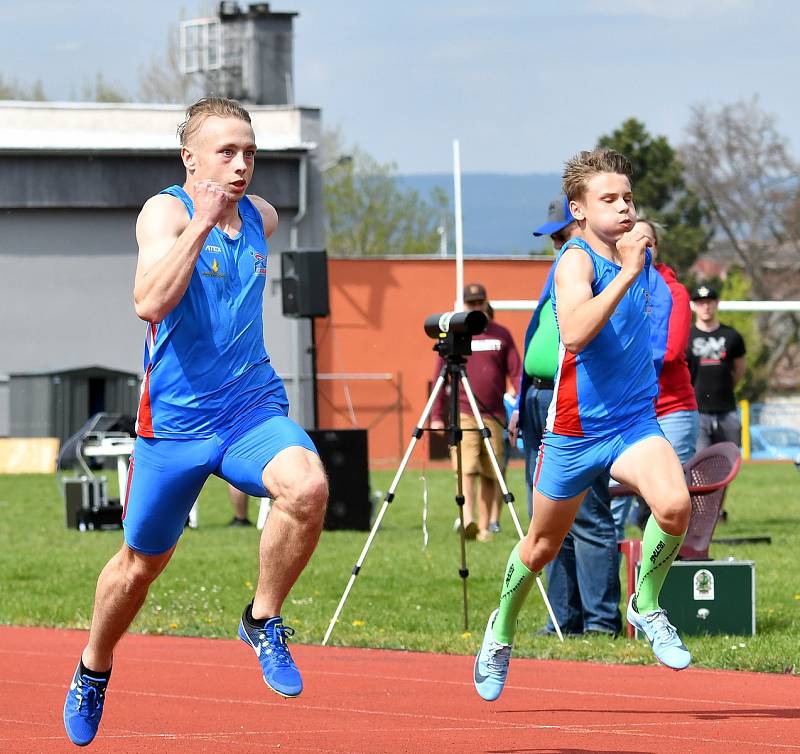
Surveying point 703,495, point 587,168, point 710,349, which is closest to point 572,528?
point 703,495

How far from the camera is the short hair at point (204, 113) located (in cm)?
591

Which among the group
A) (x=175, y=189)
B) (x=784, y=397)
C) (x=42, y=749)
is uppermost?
(x=175, y=189)

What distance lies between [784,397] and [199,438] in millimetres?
62295

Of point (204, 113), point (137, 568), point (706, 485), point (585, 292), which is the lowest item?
point (706, 485)

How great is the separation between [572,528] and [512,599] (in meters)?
2.30

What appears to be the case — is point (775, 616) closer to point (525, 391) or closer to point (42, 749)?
point (525, 391)

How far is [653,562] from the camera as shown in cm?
666

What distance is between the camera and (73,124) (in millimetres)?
42094

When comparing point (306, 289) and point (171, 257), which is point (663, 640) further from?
point (306, 289)

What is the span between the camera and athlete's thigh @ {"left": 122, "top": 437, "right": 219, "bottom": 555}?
5.78 metres

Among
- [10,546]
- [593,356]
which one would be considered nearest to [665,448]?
Answer: [593,356]

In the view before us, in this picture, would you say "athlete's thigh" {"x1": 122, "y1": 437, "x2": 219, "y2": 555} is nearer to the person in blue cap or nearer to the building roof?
the person in blue cap

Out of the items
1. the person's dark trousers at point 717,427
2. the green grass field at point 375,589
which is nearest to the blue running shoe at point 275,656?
the green grass field at point 375,589

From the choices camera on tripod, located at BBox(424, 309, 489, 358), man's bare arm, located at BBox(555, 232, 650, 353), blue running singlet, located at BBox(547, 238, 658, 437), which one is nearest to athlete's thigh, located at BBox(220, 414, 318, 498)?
man's bare arm, located at BBox(555, 232, 650, 353)
